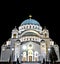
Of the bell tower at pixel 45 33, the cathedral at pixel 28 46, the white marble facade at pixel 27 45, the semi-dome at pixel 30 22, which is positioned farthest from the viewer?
the semi-dome at pixel 30 22

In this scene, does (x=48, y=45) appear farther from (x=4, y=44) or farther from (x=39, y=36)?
(x=4, y=44)

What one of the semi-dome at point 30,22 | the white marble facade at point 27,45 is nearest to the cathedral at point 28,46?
the white marble facade at point 27,45

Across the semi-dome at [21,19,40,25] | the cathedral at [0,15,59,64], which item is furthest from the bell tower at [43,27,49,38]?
the semi-dome at [21,19,40,25]

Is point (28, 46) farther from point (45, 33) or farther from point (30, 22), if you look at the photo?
point (30, 22)

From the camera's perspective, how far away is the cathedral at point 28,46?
57.8 metres

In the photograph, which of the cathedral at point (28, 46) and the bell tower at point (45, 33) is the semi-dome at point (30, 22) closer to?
the cathedral at point (28, 46)

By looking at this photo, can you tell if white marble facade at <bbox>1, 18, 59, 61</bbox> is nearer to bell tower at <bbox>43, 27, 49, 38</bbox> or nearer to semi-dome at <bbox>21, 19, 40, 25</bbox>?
bell tower at <bbox>43, 27, 49, 38</bbox>

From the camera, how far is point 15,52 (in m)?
58.1

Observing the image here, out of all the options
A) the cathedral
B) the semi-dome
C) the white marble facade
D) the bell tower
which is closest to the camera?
the cathedral

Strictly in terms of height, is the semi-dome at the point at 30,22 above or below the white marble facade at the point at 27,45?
above

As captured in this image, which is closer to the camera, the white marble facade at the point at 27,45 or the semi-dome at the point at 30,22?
the white marble facade at the point at 27,45

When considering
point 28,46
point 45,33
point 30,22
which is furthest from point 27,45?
point 30,22

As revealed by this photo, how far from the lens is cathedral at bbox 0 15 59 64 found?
190 ft

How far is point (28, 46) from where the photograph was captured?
58.9 meters
